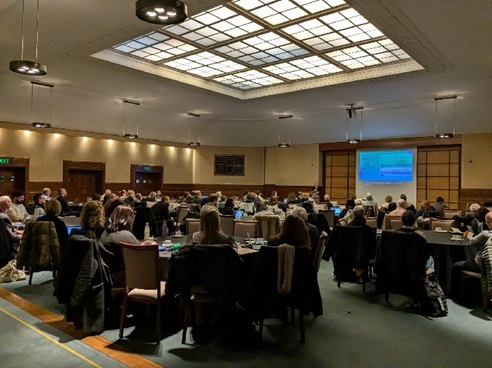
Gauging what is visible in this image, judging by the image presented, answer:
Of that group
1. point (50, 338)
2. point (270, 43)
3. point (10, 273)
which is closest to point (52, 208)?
point (10, 273)

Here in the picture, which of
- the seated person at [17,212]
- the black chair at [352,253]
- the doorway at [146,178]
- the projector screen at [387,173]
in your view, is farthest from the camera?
the doorway at [146,178]

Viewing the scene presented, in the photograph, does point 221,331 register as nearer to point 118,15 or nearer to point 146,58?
point 118,15

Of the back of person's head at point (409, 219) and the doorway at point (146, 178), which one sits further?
the doorway at point (146, 178)

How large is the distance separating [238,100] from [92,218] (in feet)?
25.5

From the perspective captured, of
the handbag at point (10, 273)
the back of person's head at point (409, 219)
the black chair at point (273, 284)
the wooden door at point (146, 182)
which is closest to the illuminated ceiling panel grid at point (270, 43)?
the back of person's head at point (409, 219)

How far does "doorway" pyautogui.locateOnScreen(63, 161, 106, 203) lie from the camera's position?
1332cm

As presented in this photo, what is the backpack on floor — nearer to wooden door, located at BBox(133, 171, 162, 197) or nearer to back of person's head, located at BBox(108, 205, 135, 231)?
back of person's head, located at BBox(108, 205, 135, 231)

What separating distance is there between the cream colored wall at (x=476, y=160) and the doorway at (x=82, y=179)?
41.5ft

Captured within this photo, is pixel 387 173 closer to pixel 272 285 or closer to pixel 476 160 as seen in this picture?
pixel 476 160

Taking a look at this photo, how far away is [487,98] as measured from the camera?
995 centimetres

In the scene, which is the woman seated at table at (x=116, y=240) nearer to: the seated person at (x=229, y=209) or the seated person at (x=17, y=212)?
the seated person at (x=17, y=212)

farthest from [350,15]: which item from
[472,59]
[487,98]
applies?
[487,98]

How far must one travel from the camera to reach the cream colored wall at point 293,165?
16.1m

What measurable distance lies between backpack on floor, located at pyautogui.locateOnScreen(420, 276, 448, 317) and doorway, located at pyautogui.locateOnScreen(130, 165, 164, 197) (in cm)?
1256
